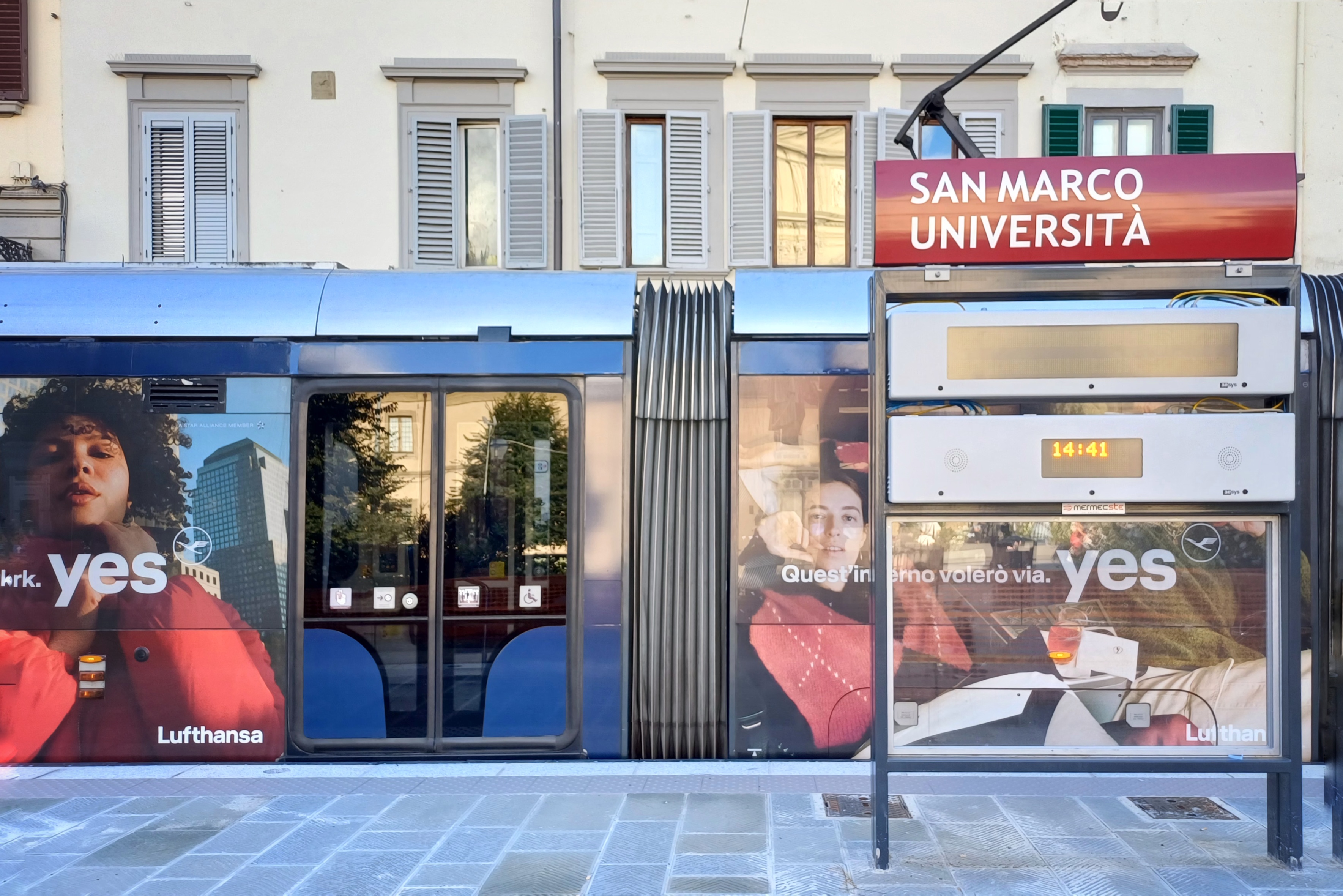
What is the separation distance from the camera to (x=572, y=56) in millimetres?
10953

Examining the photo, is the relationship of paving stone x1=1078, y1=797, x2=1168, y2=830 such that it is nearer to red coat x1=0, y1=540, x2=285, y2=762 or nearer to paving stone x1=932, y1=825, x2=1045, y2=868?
paving stone x1=932, y1=825, x2=1045, y2=868

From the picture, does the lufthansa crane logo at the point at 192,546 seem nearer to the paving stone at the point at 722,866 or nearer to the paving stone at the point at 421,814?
the paving stone at the point at 421,814

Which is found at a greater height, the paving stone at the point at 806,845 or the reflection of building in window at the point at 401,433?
the reflection of building in window at the point at 401,433

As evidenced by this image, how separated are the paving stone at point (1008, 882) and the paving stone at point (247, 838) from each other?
3.34 m

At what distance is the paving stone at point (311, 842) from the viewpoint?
478 centimetres

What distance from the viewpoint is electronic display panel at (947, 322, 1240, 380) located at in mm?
4637

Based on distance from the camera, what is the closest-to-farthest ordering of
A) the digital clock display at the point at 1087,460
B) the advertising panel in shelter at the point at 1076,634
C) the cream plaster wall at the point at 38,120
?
the digital clock display at the point at 1087,460, the advertising panel in shelter at the point at 1076,634, the cream plaster wall at the point at 38,120

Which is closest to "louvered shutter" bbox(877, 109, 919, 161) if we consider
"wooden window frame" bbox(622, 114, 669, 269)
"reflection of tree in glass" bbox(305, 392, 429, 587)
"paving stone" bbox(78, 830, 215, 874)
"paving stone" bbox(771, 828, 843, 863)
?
"wooden window frame" bbox(622, 114, 669, 269)

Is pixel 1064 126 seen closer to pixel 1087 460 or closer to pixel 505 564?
pixel 1087 460

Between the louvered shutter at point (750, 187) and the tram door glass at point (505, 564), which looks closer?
the tram door glass at point (505, 564)

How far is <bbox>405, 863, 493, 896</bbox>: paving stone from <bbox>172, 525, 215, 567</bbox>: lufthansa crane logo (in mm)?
2634

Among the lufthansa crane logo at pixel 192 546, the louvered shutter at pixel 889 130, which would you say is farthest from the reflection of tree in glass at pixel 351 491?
the louvered shutter at pixel 889 130

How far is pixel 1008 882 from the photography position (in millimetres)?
4461

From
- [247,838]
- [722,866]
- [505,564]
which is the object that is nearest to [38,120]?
[505,564]
